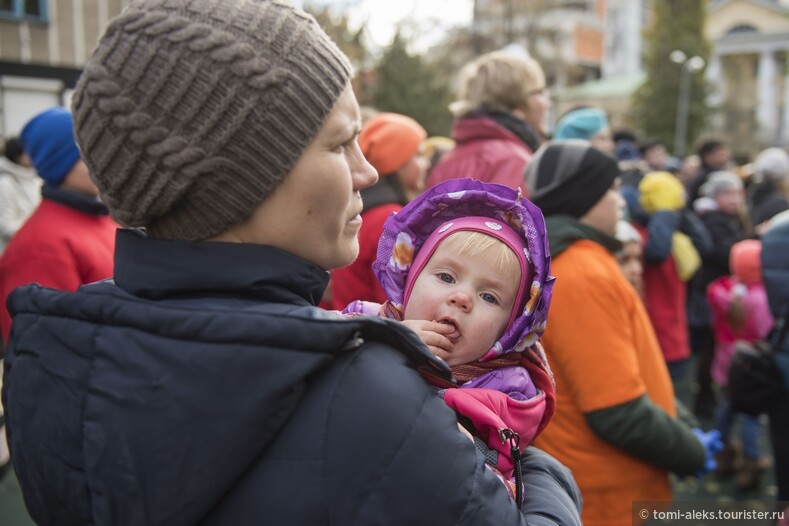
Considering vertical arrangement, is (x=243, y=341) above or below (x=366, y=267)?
above

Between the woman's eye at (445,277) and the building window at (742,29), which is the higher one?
the woman's eye at (445,277)

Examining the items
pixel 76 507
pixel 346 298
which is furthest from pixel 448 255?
pixel 346 298

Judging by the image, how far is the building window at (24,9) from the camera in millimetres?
13867

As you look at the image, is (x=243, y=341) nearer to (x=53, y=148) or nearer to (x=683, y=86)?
(x=53, y=148)

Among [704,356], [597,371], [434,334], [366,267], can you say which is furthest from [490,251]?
[704,356]

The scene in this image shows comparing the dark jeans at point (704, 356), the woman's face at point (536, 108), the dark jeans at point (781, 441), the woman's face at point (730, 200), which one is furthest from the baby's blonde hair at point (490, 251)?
the woman's face at point (730, 200)

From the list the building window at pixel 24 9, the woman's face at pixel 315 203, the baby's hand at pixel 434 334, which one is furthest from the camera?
the building window at pixel 24 9

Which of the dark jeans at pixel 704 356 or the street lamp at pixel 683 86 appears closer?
the dark jeans at pixel 704 356

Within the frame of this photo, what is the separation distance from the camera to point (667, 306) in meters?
5.41

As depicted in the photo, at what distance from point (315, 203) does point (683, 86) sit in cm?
4603

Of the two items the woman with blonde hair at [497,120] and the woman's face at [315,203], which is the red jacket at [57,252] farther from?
the woman's face at [315,203]

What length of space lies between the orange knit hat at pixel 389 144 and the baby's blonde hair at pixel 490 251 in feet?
6.74

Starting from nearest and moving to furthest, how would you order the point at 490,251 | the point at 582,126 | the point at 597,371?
the point at 490,251 < the point at 597,371 < the point at 582,126

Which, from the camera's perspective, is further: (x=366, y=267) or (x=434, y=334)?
(x=366, y=267)
